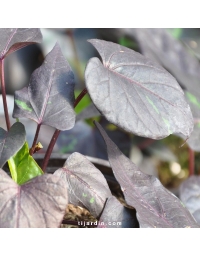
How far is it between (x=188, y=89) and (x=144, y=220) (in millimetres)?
521

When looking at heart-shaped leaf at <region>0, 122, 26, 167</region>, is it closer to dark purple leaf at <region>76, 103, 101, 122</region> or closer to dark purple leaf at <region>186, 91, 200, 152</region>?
dark purple leaf at <region>76, 103, 101, 122</region>

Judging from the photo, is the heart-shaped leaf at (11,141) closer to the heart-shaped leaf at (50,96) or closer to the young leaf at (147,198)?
the heart-shaped leaf at (50,96)

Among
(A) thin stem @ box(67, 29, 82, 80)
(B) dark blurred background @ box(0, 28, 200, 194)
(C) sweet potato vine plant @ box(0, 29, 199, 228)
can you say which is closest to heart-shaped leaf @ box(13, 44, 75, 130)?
(C) sweet potato vine plant @ box(0, 29, 199, 228)

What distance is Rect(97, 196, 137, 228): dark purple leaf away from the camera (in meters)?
0.55

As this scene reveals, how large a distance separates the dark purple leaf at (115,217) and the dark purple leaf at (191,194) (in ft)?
0.92

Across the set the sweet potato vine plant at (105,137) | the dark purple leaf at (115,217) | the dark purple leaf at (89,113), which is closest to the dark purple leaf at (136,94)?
the sweet potato vine plant at (105,137)

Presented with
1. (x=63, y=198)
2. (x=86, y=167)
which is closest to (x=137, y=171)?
(x=86, y=167)

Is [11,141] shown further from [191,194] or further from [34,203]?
[191,194]

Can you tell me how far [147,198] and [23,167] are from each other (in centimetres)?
21

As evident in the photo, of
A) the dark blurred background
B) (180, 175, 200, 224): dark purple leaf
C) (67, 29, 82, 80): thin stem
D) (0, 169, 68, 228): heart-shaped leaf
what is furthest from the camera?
(67, 29, 82, 80): thin stem

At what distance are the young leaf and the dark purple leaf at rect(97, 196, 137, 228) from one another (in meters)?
0.02

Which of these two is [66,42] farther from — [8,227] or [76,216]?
[8,227]

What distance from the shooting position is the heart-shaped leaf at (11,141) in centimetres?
54
